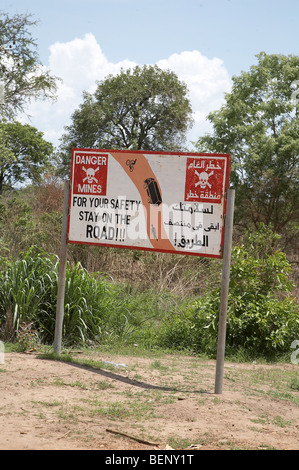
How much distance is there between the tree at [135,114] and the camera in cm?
4147

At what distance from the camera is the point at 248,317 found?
8250 millimetres

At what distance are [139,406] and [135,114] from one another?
38.5 meters

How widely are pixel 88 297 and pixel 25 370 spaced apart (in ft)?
7.04

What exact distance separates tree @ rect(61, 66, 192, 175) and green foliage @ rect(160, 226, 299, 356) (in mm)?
32959

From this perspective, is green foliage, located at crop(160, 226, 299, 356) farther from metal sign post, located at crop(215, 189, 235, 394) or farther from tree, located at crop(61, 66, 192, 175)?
tree, located at crop(61, 66, 192, 175)

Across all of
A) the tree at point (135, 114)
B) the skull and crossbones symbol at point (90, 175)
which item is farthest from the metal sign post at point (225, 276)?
the tree at point (135, 114)

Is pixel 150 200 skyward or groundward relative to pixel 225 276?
skyward

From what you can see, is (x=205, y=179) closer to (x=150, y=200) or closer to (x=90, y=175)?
(x=150, y=200)

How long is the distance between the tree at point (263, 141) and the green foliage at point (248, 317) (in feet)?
49.3

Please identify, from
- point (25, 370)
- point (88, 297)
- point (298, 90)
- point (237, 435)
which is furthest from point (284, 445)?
point (298, 90)

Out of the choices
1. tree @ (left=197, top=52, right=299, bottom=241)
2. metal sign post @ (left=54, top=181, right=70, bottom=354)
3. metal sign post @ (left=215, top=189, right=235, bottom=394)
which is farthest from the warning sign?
tree @ (left=197, top=52, right=299, bottom=241)

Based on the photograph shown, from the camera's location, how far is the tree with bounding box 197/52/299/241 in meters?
24.2

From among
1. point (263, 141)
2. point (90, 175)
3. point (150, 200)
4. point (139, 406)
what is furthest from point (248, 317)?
point (263, 141)

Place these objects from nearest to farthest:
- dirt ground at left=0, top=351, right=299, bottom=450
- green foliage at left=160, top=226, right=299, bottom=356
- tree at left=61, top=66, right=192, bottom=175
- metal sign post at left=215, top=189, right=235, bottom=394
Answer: dirt ground at left=0, top=351, right=299, bottom=450 < metal sign post at left=215, top=189, right=235, bottom=394 < green foliage at left=160, top=226, right=299, bottom=356 < tree at left=61, top=66, right=192, bottom=175
